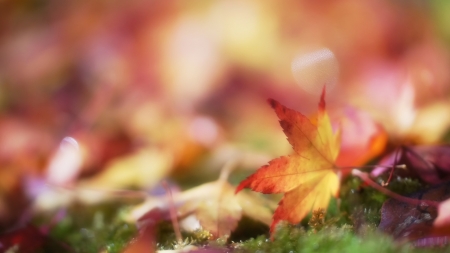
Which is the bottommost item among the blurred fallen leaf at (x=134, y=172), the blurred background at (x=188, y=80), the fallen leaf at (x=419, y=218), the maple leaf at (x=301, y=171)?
the fallen leaf at (x=419, y=218)

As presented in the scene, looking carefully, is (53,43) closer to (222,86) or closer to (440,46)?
(222,86)

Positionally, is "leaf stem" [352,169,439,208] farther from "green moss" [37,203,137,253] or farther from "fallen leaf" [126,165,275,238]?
"green moss" [37,203,137,253]

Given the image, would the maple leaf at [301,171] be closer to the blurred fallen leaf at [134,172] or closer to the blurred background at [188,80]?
the blurred background at [188,80]

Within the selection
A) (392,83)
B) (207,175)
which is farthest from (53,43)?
(392,83)

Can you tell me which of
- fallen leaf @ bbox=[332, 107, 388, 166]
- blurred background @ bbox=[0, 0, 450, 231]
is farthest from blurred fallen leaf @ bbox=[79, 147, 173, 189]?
fallen leaf @ bbox=[332, 107, 388, 166]

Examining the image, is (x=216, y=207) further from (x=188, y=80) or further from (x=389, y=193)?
(x=188, y=80)

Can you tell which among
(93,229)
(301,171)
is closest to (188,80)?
(93,229)

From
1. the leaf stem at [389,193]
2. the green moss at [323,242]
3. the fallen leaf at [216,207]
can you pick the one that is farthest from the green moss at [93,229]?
the leaf stem at [389,193]
